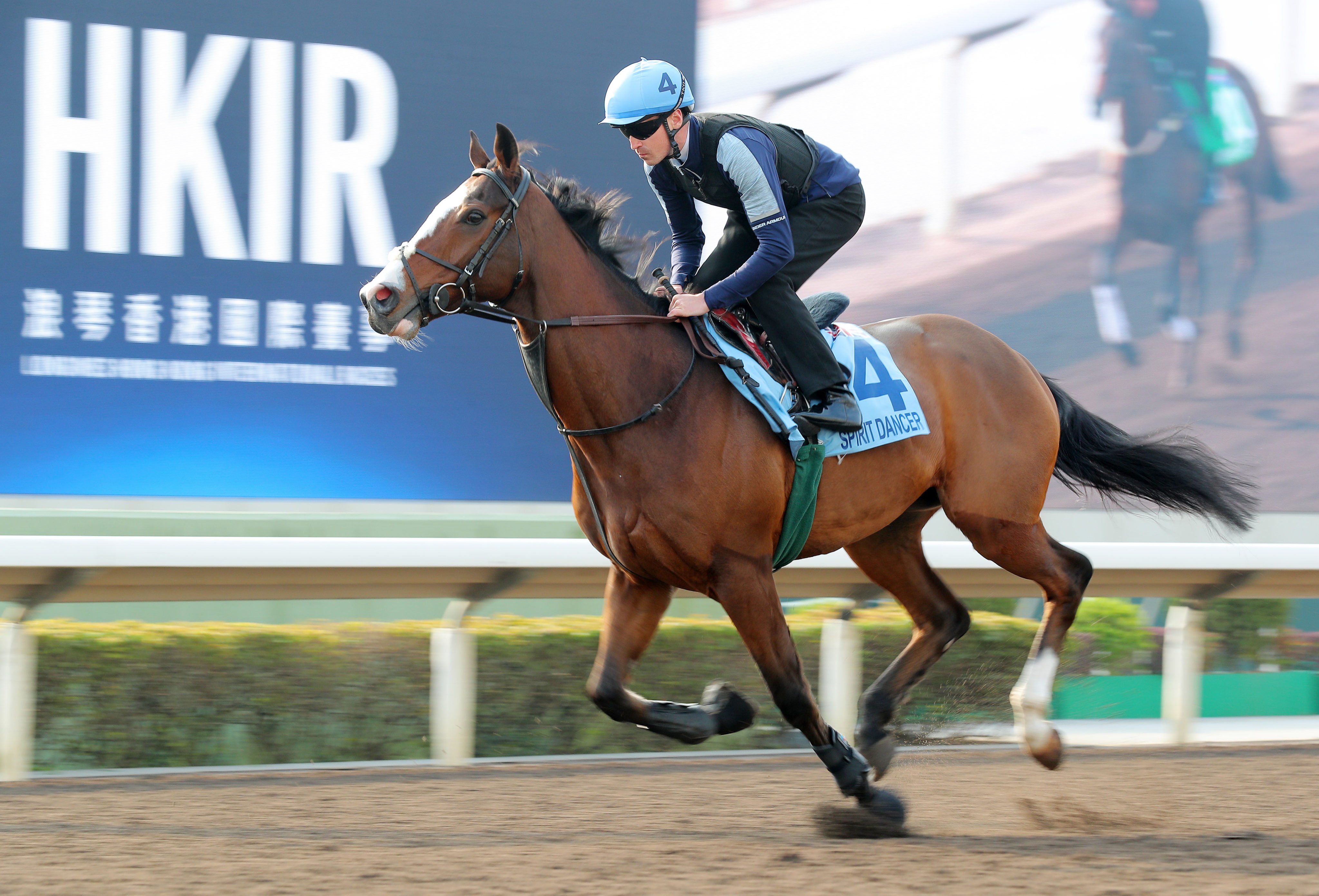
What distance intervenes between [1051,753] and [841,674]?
52.2 inches

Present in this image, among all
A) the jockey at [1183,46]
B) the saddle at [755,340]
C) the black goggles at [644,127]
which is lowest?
the saddle at [755,340]

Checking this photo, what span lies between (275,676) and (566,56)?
416 cm

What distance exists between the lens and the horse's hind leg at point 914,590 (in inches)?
159

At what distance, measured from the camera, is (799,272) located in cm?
363

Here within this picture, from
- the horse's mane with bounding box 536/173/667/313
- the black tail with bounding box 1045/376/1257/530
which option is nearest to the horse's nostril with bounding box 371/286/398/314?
the horse's mane with bounding box 536/173/667/313

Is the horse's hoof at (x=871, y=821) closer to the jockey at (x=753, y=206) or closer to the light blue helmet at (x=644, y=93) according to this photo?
the jockey at (x=753, y=206)

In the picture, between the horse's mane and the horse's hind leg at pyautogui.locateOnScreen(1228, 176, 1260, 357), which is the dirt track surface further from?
the horse's hind leg at pyautogui.locateOnScreen(1228, 176, 1260, 357)

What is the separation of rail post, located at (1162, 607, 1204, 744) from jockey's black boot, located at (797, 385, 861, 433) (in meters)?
2.64

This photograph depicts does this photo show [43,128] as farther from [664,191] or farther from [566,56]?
[664,191]

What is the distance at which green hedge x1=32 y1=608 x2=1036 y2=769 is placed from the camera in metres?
4.40

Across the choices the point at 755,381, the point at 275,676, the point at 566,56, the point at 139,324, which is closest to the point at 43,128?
the point at 139,324

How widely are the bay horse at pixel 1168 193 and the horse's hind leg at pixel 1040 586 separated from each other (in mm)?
→ 5285

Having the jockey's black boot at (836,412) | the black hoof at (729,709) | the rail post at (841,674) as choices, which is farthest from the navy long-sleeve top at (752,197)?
the rail post at (841,674)

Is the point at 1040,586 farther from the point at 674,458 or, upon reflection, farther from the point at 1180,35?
the point at 1180,35
